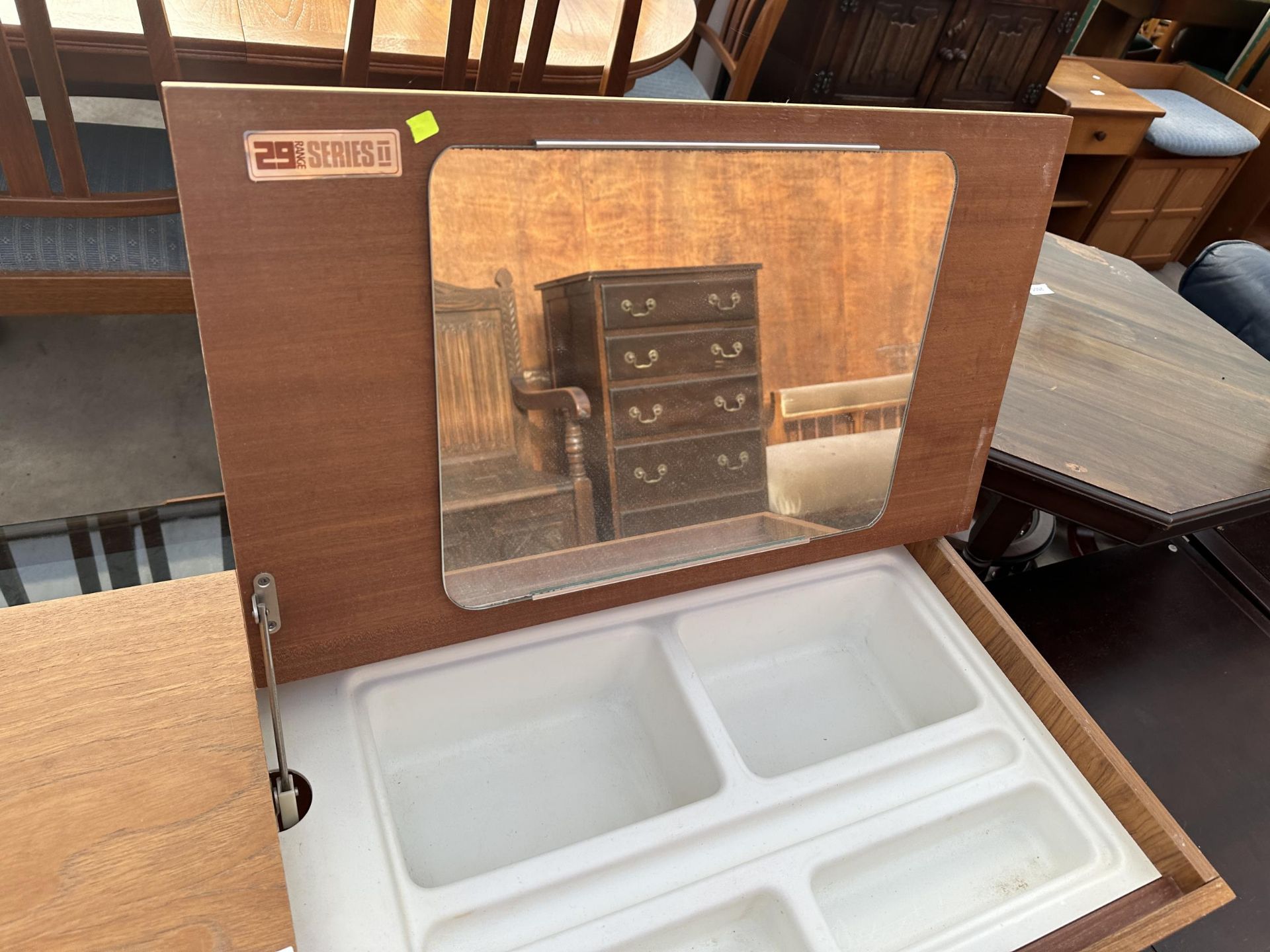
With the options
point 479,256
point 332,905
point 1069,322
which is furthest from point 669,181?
point 1069,322

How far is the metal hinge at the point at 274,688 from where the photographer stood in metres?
0.59

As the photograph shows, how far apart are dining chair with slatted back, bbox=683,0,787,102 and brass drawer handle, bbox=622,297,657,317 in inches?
52.2

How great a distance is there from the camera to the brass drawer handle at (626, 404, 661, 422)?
2.24 ft

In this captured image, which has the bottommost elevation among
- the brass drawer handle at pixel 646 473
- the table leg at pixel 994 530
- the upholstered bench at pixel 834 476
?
the table leg at pixel 994 530

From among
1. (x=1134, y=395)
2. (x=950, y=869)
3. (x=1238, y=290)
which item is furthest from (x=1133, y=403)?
(x=950, y=869)

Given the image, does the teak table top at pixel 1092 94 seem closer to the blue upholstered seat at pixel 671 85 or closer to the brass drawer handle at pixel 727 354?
the blue upholstered seat at pixel 671 85

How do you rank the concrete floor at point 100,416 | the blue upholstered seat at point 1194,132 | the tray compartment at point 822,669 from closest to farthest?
the tray compartment at point 822,669, the concrete floor at point 100,416, the blue upholstered seat at point 1194,132

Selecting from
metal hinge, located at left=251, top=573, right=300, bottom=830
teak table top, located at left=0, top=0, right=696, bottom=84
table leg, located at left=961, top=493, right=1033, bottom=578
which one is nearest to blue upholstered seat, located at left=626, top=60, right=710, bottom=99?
teak table top, located at left=0, top=0, right=696, bottom=84

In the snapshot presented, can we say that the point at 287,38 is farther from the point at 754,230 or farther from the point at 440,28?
the point at 754,230

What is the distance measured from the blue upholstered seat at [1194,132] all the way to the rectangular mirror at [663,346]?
2.93 metres

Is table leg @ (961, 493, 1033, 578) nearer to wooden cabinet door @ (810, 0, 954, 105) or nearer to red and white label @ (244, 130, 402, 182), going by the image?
red and white label @ (244, 130, 402, 182)

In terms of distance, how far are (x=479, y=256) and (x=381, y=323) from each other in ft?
0.27

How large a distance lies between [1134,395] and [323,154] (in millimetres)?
1508

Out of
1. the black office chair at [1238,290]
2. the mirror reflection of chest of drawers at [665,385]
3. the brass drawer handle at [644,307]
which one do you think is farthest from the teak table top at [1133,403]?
the brass drawer handle at [644,307]
